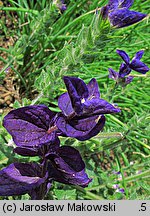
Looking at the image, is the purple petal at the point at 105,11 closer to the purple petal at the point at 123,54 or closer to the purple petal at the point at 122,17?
the purple petal at the point at 122,17

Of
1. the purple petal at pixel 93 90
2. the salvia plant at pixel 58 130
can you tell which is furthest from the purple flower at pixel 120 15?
the purple petal at pixel 93 90

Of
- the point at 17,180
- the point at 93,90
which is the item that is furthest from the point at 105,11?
the point at 17,180

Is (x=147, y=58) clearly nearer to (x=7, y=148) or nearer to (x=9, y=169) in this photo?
(x=7, y=148)

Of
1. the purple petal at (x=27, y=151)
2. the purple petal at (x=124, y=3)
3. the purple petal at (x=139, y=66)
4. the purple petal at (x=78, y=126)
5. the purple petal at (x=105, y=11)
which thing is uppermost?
the purple petal at (x=124, y=3)

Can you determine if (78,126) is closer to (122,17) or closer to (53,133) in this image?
(53,133)

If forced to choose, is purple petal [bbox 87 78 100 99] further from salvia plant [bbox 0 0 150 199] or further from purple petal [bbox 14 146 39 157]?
purple petal [bbox 14 146 39 157]

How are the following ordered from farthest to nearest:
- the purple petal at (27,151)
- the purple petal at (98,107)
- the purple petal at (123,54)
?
the purple petal at (123,54)
the purple petal at (27,151)
the purple petal at (98,107)

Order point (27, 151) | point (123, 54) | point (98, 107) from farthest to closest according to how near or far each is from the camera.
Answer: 1. point (123, 54)
2. point (27, 151)
3. point (98, 107)

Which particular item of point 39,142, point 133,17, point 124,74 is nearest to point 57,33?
point 124,74

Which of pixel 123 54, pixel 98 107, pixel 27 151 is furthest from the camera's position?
pixel 123 54
